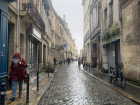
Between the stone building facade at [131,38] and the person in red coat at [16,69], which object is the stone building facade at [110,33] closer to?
the stone building facade at [131,38]

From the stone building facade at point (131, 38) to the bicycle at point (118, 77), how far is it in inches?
38.5

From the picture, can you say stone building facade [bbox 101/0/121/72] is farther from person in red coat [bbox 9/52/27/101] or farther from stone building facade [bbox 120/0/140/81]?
person in red coat [bbox 9/52/27/101]

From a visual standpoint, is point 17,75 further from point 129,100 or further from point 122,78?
point 122,78

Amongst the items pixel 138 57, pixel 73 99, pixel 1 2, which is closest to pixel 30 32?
pixel 1 2

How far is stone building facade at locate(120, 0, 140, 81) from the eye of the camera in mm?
8070

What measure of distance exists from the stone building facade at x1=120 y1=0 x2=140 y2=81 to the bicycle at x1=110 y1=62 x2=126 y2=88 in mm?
977

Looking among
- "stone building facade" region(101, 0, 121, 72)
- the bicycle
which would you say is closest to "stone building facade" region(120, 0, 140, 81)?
the bicycle

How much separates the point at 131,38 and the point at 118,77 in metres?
2.49

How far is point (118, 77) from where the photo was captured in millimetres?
7832

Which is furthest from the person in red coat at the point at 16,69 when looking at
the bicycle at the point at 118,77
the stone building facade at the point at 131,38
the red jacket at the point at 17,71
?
the stone building facade at the point at 131,38

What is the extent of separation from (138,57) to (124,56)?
1.70m

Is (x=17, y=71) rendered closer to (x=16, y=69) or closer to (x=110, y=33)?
(x=16, y=69)

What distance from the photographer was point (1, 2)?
562 centimetres

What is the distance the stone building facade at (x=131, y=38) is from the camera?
26.5 feet
